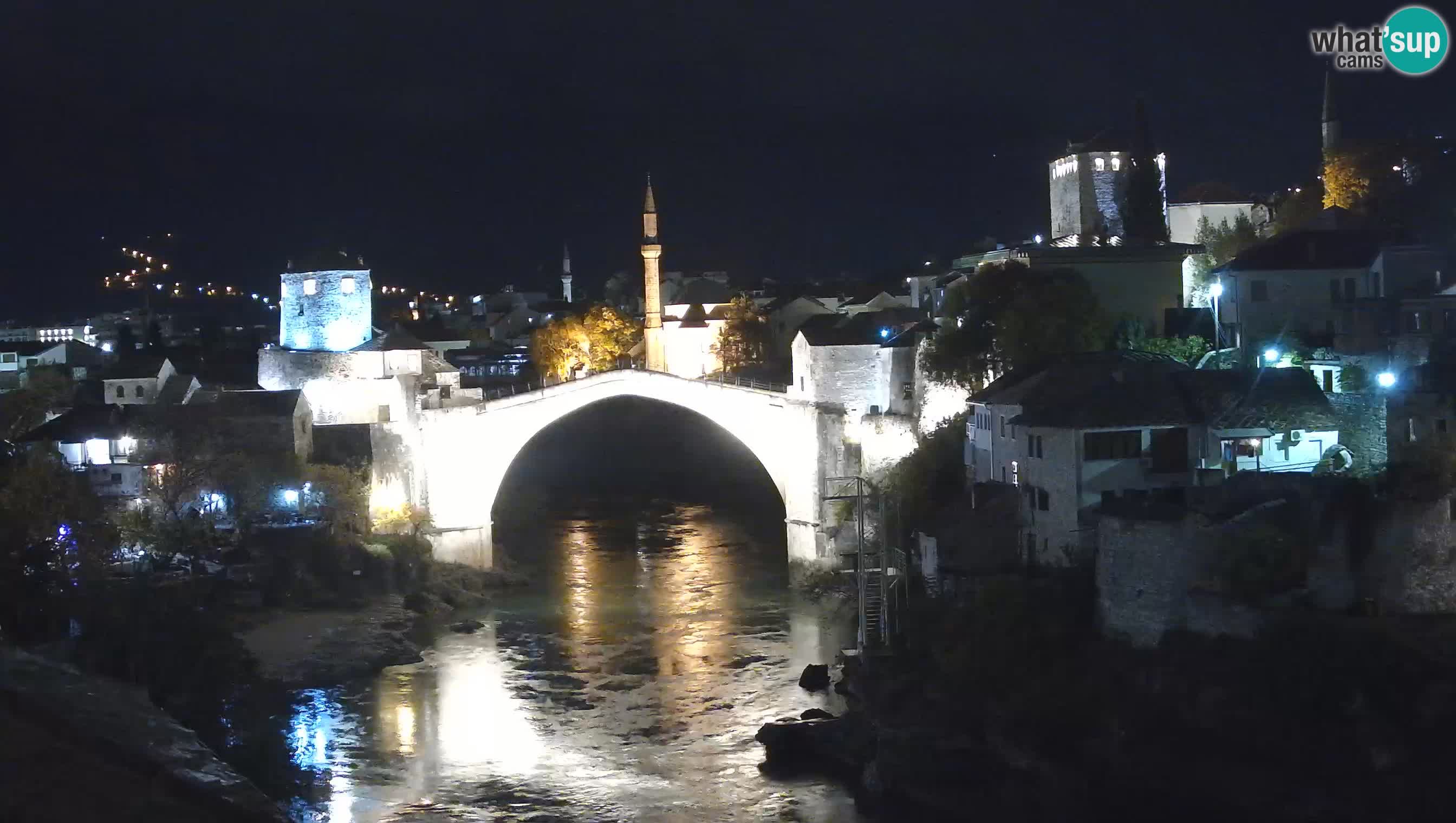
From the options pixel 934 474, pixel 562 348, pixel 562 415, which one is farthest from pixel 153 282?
pixel 934 474

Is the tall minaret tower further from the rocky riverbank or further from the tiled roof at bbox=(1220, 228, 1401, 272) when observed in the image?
the rocky riverbank

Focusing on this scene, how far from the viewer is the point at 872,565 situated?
83.8 feet

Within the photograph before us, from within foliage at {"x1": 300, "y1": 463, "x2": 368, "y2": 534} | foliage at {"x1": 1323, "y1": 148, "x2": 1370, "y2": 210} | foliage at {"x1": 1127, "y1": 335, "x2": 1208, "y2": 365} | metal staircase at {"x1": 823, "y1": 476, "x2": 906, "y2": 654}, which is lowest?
metal staircase at {"x1": 823, "y1": 476, "x2": 906, "y2": 654}

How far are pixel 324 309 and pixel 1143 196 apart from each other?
15142mm

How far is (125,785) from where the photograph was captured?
13.5 meters

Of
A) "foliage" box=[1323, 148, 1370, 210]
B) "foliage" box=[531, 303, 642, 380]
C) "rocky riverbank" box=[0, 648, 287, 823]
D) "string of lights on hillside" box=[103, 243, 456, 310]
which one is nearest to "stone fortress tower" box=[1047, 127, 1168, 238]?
"foliage" box=[1323, 148, 1370, 210]

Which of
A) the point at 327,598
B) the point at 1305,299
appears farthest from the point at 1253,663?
the point at 327,598

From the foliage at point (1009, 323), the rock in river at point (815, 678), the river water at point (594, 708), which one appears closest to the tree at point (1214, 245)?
the foliage at point (1009, 323)

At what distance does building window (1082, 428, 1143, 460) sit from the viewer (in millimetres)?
18125

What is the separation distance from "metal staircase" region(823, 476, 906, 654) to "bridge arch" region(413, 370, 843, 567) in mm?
631

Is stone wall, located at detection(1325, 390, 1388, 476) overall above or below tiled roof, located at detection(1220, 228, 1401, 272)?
below

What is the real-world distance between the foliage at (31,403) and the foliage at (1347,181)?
2247 cm

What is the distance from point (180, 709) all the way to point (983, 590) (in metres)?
8.53

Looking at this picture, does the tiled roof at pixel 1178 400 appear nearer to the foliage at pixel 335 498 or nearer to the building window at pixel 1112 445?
the building window at pixel 1112 445
